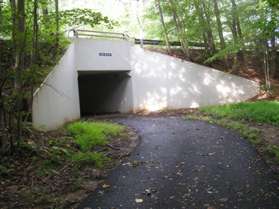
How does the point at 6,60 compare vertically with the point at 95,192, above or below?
above

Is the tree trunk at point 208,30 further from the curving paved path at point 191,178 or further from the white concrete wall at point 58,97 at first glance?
the curving paved path at point 191,178

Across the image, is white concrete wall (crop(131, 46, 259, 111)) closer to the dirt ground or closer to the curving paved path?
the curving paved path

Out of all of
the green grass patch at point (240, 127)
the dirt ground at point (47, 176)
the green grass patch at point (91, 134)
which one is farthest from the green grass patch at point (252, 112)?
the dirt ground at point (47, 176)

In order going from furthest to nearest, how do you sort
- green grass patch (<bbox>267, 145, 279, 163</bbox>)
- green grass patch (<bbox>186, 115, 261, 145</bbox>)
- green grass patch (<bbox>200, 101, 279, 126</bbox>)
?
green grass patch (<bbox>200, 101, 279, 126</bbox>) → green grass patch (<bbox>186, 115, 261, 145</bbox>) → green grass patch (<bbox>267, 145, 279, 163</bbox>)

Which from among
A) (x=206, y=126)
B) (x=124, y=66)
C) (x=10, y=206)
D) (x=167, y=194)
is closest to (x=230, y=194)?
(x=167, y=194)

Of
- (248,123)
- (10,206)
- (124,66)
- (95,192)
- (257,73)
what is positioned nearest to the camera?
(10,206)

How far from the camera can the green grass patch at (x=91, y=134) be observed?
7664 millimetres

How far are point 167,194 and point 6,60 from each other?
5041mm

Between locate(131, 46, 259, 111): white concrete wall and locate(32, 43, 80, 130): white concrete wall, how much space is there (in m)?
3.57

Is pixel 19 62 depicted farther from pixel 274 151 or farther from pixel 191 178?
pixel 274 151

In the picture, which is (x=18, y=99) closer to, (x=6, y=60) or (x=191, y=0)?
(x=6, y=60)

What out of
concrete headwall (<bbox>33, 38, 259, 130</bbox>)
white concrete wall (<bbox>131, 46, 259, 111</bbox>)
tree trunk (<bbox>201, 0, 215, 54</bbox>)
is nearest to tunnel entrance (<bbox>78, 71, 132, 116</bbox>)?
concrete headwall (<bbox>33, 38, 259, 130</bbox>)

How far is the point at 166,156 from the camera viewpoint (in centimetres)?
689

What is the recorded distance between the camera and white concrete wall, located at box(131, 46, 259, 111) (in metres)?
16.0
